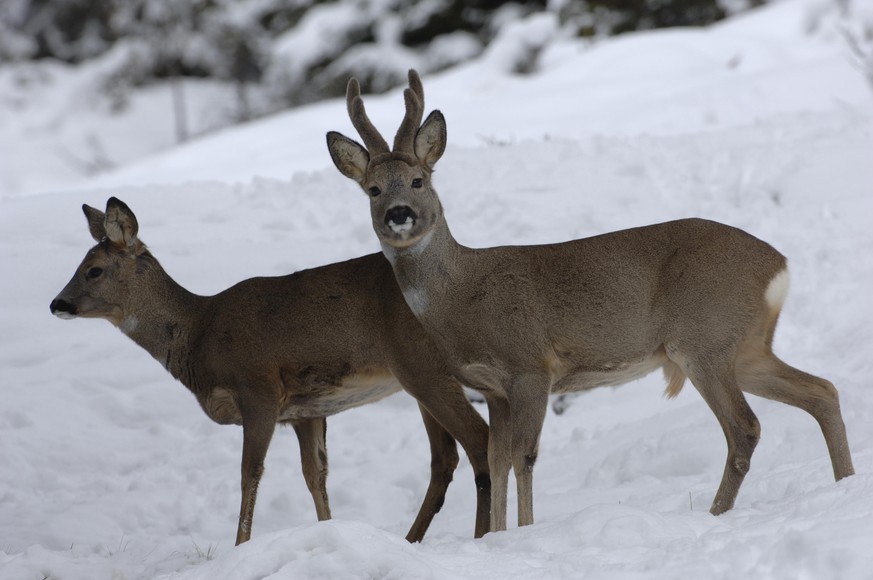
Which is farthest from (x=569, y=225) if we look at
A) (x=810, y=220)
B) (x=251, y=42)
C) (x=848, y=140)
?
(x=251, y=42)

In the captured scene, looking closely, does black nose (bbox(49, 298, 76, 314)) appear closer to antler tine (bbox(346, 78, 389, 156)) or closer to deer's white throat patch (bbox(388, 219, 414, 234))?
antler tine (bbox(346, 78, 389, 156))

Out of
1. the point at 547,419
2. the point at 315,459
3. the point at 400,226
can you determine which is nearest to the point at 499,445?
the point at 400,226

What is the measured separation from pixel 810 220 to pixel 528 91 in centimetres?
834

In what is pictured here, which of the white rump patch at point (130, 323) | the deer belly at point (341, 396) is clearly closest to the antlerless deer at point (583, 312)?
the deer belly at point (341, 396)

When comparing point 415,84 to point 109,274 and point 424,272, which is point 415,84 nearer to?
point 424,272

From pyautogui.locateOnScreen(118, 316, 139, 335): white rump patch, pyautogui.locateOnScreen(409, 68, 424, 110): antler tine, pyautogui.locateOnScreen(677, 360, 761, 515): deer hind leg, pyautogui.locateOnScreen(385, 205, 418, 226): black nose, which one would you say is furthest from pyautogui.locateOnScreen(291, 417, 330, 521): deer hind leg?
pyautogui.locateOnScreen(677, 360, 761, 515): deer hind leg

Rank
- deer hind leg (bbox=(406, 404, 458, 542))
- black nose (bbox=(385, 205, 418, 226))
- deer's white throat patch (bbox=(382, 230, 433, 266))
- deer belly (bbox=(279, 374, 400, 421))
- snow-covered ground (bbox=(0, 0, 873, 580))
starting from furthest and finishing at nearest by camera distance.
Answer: deer hind leg (bbox=(406, 404, 458, 542)), deer belly (bbox=(279, 374, 400, 421)), deer's white throat patch (bbox=(382, 230, 433, 266)), black nose (bbox=(385, 205, 418, 226)), snow-covered ground (bbox=(0, 0, 873, 580))

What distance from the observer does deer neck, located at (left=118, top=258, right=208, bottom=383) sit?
752 cm

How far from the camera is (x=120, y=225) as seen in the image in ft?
25.0

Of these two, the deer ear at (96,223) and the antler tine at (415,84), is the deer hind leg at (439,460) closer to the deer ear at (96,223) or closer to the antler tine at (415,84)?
the antler tine at (415,84)

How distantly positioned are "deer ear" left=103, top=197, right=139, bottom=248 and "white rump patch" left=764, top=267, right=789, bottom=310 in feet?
12.3

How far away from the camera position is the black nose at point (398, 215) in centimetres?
636

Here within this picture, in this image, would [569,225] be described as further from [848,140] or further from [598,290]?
[598,290]

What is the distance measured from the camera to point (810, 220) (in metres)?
11.2
